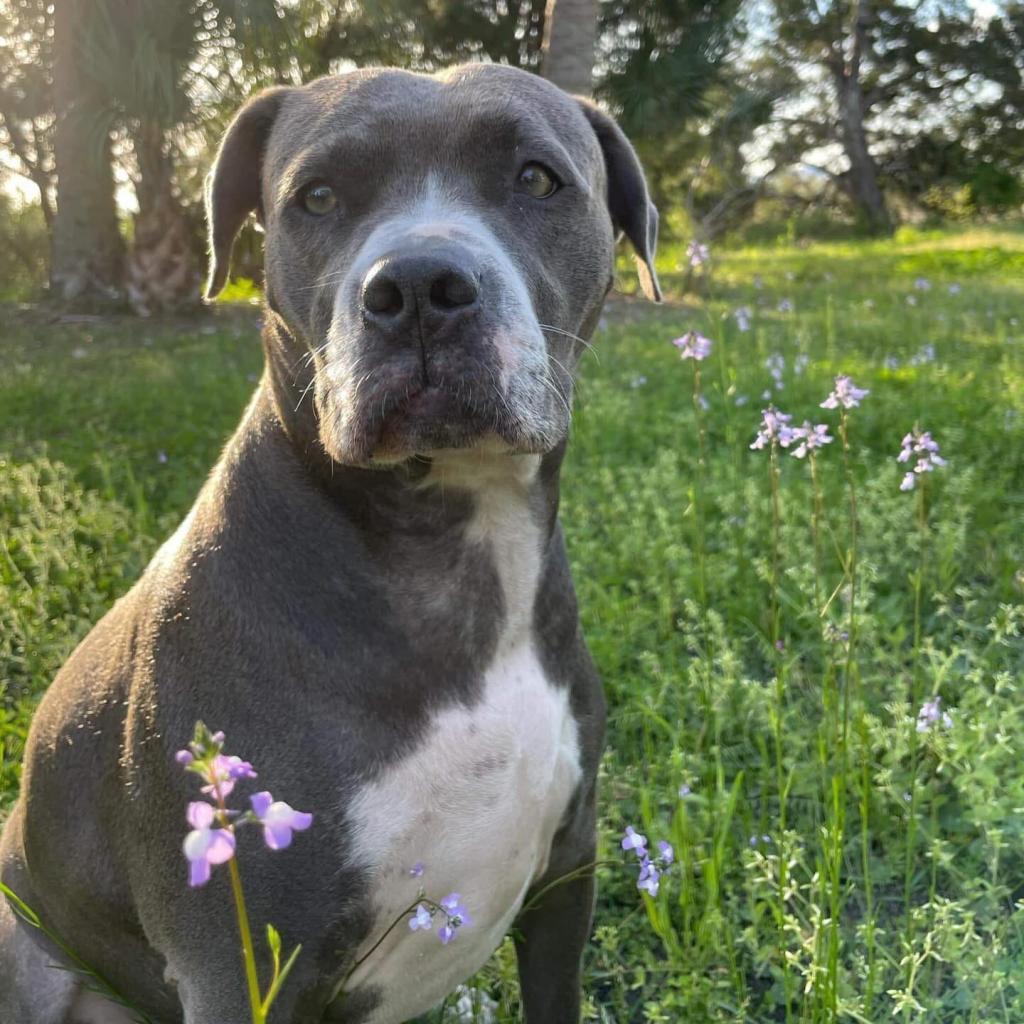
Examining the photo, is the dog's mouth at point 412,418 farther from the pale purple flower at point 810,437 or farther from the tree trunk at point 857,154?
the tree trunk at point 857,154

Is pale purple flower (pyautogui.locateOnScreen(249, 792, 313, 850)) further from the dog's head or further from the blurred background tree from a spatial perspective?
the blurred background tree

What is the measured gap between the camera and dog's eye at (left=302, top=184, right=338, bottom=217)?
207 cm

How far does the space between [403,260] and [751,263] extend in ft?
47.7

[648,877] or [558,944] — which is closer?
[648,877]

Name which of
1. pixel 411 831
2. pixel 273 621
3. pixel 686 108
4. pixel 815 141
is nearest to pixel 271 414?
→ pixel 273 621

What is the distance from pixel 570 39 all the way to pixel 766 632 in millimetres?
5370

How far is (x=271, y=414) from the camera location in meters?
2.03

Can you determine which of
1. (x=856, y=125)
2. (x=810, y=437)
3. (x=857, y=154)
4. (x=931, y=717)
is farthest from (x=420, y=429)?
(x=856, y=125)

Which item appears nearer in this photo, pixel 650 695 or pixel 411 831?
pixel 411 831

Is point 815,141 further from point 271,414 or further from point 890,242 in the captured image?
point 271,414

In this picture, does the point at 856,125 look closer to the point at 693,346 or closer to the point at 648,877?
the point at 693,346

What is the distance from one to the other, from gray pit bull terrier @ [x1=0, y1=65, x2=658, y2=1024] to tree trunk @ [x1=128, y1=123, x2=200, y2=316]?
9.65m

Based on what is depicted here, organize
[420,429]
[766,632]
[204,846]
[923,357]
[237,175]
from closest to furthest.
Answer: [204,846]
[420,429]
[237,175]
[766,632]
[923,357]

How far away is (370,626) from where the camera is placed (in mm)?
1828
